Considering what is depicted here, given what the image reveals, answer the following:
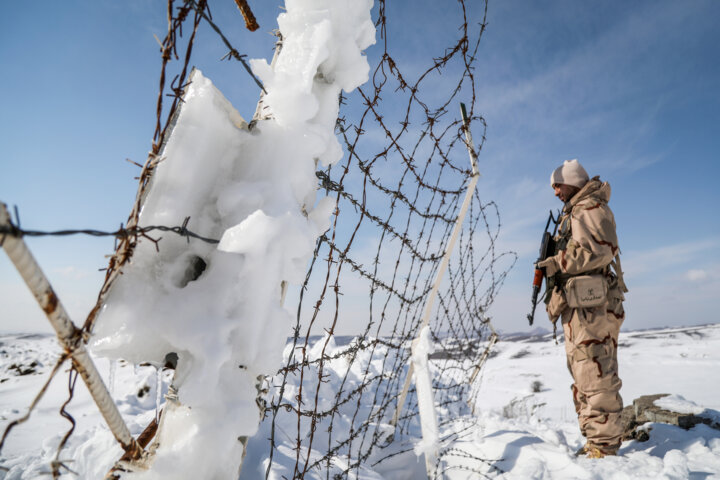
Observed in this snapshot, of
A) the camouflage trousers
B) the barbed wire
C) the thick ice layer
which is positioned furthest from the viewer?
the camouflage trousers

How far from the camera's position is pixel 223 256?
2.49 ft

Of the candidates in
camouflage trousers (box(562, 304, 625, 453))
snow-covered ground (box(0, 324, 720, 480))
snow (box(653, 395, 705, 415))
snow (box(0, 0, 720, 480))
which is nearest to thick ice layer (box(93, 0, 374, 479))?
snow (box(0, 0, 720, 480))

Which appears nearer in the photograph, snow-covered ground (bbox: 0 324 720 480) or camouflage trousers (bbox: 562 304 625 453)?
snow-covered ground (bbox: 0 324 720 480)

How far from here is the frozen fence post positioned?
46 centimetres

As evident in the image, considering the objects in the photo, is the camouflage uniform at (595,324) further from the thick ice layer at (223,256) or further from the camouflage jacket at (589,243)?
the thick ice layer at (223,256)

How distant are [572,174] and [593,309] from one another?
1.04 m

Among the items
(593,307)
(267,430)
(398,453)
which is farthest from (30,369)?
(593,307)

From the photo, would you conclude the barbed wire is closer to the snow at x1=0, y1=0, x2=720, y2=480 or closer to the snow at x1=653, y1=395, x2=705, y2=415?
the snow at x1=0, y1=0, x2=720, y2=480

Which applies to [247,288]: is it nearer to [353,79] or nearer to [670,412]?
[353,79]

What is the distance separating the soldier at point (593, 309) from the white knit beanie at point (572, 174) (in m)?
0.08

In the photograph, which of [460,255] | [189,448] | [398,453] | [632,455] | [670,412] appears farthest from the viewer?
[670,412]

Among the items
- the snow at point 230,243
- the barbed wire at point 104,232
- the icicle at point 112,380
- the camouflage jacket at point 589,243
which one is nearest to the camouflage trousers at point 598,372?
the camouflage jacket at point 589,243

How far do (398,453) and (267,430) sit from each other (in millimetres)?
943

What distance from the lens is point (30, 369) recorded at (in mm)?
5027
